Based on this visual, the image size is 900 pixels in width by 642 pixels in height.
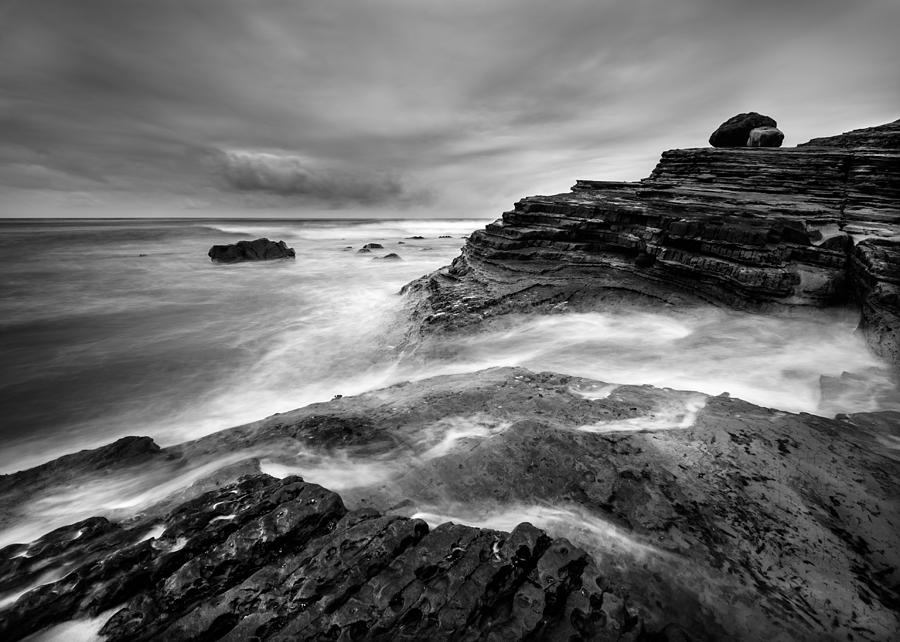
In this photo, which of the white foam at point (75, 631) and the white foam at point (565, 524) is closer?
the white foam at point (75, 631)

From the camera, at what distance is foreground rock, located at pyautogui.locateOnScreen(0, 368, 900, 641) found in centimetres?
288

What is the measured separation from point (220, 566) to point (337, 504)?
3.49ft

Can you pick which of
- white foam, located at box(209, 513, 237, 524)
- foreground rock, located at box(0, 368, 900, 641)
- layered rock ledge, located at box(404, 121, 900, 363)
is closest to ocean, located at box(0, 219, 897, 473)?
layered rock ledge, located at box(404, 121, 900, 363)

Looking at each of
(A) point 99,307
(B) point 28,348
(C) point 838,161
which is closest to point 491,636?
(B) point 28,348

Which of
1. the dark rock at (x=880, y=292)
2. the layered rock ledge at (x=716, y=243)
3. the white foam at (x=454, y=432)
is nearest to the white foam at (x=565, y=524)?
the white foam at (x=454, y=432)

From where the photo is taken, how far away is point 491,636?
8.71ft

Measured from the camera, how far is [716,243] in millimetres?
10758

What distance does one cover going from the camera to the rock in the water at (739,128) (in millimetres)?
18641

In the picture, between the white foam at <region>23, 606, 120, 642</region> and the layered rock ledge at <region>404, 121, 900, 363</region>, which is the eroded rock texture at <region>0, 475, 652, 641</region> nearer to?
the white foam at <region>23, 606, 120, 642</region>

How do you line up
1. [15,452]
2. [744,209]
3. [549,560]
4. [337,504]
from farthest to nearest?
[744,209] < [15,452] < [337,504] < [549,560]

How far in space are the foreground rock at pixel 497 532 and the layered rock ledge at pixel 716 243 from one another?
5394mm

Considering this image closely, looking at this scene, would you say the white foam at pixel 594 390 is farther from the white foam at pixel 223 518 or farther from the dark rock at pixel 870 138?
the dark rock at pixel 870 138

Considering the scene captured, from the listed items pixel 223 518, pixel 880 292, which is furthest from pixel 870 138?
pixel 223 518

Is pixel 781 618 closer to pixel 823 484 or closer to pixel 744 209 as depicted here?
pixel 823 484
